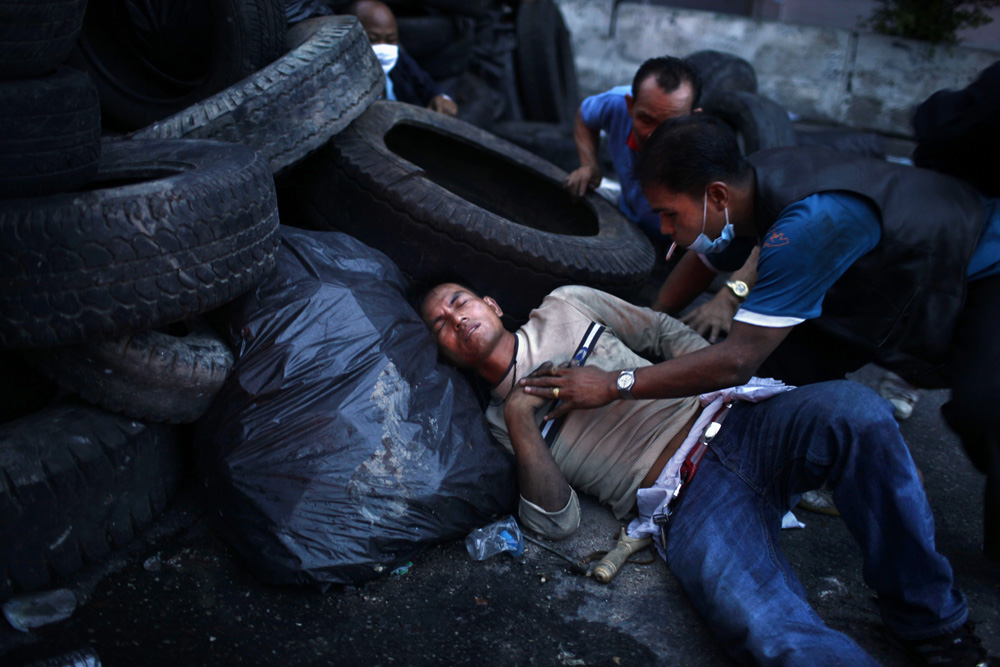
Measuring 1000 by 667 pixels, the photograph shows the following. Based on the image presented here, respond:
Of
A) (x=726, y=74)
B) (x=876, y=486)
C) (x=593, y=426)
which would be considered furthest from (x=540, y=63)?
(x=876, y=486)

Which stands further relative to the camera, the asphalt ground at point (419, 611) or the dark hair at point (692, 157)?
A: the dark hair at point (692, 157)

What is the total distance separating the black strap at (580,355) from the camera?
239cm

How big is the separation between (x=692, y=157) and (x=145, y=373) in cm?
166

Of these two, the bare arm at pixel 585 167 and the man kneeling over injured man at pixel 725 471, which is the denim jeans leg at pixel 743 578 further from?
the bare arm at pixel 585 167

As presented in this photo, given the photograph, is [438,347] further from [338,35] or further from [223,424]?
[338,35]

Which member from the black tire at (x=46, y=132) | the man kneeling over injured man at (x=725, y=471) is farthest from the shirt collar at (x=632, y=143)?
the black tire at (x=46, y=132)

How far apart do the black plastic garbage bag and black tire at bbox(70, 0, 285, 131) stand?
1.17 metres

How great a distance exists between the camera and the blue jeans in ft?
6.01

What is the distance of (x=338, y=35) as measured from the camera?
3.10 m

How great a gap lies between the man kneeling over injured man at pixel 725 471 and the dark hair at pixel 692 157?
0.59m

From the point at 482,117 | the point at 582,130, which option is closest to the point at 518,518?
the point at 582,130

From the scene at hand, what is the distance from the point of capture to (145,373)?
2.08m

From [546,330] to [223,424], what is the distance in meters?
1.09

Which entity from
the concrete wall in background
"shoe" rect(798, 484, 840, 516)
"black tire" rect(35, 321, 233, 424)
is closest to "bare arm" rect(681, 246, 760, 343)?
"shoe" rect(798, 484, 840, 516)
